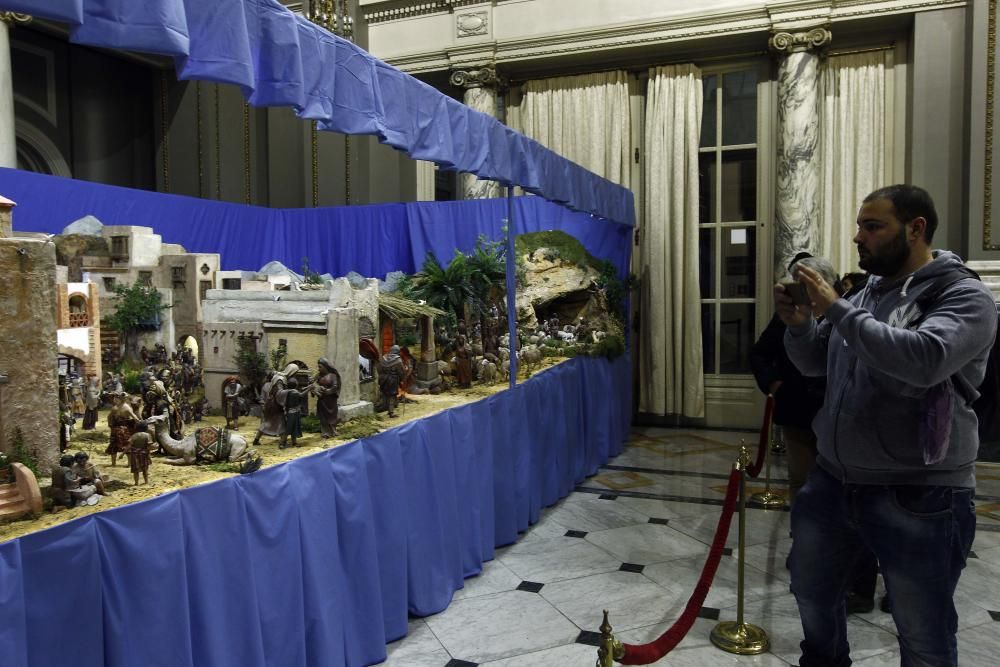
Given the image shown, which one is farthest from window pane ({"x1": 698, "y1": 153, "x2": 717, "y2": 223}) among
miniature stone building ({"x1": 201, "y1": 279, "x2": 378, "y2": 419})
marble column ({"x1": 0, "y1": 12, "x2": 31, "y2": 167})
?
marble column ({"x1": 0, "y1": 12, "x2": 31, "y2": 167})

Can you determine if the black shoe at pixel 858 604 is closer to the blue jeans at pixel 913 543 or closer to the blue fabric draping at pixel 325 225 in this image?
the blue jeans at pixel 913 543

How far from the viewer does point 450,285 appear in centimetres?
638

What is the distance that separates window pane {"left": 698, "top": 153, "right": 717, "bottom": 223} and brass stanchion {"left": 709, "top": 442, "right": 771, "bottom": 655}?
6076mm

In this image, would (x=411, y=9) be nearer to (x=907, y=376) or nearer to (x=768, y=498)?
(x=768, y=498)

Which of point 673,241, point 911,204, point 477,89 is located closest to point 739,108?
point 673,241

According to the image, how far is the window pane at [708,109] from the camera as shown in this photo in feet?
31.1

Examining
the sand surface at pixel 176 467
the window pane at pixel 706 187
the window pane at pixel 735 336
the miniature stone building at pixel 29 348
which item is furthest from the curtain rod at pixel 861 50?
the miniature stone building at pixel 29 348

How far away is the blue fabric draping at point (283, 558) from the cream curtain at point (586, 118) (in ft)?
17.4

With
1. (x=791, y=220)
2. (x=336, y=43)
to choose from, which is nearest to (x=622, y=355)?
(x=791, y=220)

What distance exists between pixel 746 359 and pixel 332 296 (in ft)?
22.2

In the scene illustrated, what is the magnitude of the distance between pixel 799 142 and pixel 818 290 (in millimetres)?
7073

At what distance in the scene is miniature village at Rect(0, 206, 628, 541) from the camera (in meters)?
2.68

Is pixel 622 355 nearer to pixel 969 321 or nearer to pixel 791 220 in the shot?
pixel 791 220

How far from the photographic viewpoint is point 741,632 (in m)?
3.99
